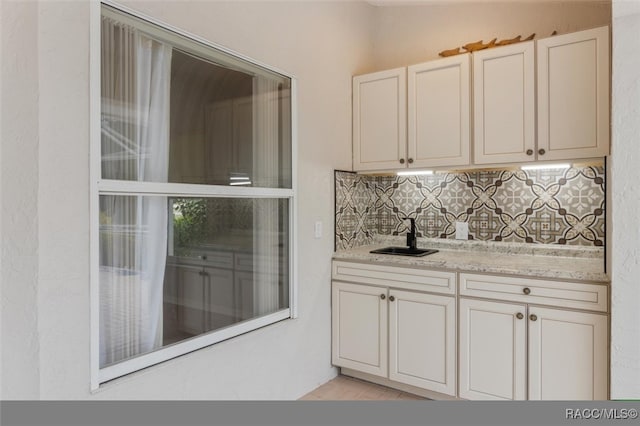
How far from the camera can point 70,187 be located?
4.61 ft

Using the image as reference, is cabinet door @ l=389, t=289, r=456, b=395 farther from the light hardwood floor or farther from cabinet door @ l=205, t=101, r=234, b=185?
cabinet door @ l=205, t=101, r=234, b=185

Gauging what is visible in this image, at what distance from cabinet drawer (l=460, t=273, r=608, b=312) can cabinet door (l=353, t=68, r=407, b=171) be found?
0.98 meters

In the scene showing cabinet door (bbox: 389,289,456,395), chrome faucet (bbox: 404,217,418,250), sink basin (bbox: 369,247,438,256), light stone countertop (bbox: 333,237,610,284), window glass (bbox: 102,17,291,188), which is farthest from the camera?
chrome faucet (bbox: 404,217,418,250)

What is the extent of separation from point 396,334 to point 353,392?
0.49 m

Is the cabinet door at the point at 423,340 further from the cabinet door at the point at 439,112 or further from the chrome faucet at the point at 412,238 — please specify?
the cabinet door at the point at 439,112

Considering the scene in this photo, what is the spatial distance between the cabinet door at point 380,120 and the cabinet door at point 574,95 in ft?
2.83

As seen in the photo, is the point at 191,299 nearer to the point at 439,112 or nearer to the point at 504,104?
the point at 439,112

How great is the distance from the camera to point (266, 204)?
2283 millimetres

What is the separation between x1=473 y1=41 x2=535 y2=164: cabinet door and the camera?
2316 millimetres

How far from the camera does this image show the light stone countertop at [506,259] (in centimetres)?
206
